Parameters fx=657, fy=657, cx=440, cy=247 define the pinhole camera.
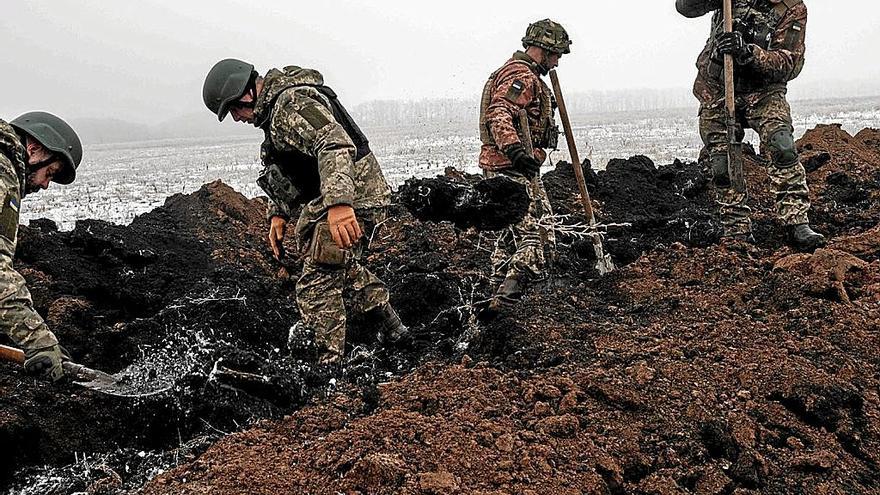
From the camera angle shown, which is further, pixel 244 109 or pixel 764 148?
pixel 764 148

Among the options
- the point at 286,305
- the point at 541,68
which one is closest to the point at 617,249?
the point at 541,68

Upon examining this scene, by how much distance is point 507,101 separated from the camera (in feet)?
15.4

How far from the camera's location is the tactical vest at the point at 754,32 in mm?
5008

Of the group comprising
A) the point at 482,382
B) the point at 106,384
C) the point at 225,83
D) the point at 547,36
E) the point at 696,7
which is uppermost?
the point at 696,7

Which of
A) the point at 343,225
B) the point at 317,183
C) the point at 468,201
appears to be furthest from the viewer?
the point at 468,201

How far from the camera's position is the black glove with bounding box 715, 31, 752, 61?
15.7ft

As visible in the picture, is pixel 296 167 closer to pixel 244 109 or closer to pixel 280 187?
pixel 280 187

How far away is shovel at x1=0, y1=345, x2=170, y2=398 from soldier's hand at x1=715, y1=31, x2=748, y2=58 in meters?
4.38

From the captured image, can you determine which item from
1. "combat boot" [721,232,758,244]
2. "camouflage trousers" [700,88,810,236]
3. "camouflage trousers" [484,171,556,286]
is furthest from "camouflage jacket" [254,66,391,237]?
"camouflage trousers" [700,88,810,236]

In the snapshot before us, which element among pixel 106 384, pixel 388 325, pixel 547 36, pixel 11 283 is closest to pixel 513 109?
pixel 547 36

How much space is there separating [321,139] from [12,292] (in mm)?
1570

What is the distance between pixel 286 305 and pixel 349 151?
1.84 meters

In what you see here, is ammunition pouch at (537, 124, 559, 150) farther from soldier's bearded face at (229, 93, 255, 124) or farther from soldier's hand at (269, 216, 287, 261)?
soldier's bearded face at (229, 93, 255, 124)

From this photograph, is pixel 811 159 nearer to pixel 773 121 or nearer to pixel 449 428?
pixel 773 121
